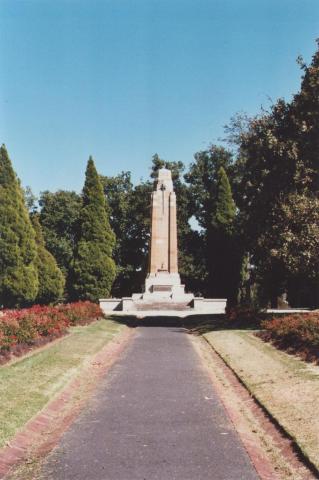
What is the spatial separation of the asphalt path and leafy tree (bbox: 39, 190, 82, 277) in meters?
51.6

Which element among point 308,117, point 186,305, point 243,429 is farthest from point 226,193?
point 243,429

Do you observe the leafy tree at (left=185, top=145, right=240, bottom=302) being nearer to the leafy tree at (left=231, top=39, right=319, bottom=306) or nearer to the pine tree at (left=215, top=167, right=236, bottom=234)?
the pine tree at (left=215, top=167, right=236, bottom=234)

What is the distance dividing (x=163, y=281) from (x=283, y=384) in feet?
106

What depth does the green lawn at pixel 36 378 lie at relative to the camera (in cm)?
789

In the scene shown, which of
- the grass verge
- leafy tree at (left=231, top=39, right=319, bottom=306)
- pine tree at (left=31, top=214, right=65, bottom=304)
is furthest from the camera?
pine tree at (left=31, top=214, right=65, bottom=304)

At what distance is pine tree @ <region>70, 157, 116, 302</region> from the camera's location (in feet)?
150

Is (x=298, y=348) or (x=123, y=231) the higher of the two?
(x=123, y=231)

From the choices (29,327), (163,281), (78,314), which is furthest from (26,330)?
(163,281)

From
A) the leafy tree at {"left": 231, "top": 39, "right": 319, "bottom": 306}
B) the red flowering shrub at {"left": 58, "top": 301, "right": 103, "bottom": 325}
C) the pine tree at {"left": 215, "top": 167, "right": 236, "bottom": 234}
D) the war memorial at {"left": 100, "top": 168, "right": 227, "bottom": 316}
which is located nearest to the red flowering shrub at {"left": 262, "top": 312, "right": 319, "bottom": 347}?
the leafy tree at {"left": 231, "top": 39, "right": 319, "bottom": 306}

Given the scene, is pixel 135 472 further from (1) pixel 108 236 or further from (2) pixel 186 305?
(1) pixel 108 236

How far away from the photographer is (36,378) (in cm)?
1070

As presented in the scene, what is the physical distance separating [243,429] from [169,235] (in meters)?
36.7

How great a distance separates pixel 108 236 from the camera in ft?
158

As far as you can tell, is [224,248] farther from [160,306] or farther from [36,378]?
[36,378]
